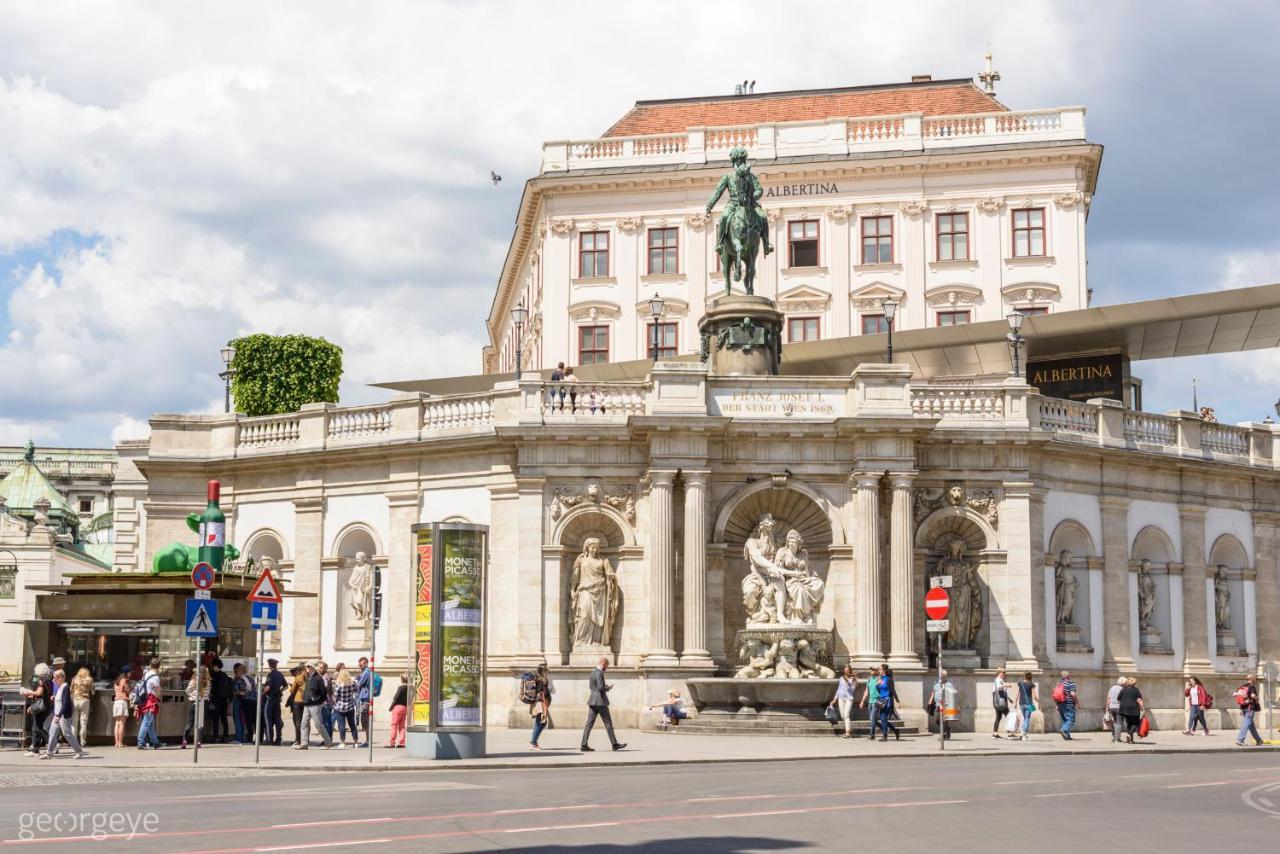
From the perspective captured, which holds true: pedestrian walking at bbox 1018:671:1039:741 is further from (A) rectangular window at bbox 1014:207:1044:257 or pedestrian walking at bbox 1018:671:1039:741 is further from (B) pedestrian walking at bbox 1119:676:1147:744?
(A) rectangular window at bbox 1014:207:1044:257

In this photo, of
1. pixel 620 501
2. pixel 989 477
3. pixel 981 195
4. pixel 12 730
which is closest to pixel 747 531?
pixel 620 501

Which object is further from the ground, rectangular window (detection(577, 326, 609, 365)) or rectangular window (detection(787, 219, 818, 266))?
rectangular window (detection(787, 219, 818, 266))

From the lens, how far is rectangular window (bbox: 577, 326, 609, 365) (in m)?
67.8

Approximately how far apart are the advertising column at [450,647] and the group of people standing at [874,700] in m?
9.61

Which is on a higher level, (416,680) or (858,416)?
(858,416)

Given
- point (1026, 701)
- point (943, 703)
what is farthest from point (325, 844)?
point (1026, 701)

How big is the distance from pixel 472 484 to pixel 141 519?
70.7 ft

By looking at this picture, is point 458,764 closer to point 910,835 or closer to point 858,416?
point 910,835

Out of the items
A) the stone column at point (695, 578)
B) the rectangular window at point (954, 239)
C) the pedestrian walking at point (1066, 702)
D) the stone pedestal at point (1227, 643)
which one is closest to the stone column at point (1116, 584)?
the stone pedestal at point (1227, 643)

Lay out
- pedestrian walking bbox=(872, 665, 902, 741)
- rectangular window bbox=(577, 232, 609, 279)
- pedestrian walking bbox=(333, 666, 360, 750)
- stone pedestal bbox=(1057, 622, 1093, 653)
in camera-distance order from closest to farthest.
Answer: pedestrian walking bbox=(333, 666, 360, 750) < pedestrian walking bbox=(872, 665, 902, 741) < stone pedestal bbox=(1057, 622, 1093, 653) < rectangular window bbox=(577, 232, 609, 279)

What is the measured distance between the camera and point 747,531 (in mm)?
38938

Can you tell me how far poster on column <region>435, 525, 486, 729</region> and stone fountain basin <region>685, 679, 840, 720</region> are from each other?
927 cm

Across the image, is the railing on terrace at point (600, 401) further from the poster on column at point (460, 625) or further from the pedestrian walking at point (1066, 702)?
the pedestrian walking at point (1066, 702)

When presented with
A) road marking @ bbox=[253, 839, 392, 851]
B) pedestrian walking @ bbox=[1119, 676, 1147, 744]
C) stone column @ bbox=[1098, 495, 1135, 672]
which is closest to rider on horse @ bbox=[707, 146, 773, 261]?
stone column @ bbox=[1098, 495, 1135, 672]
